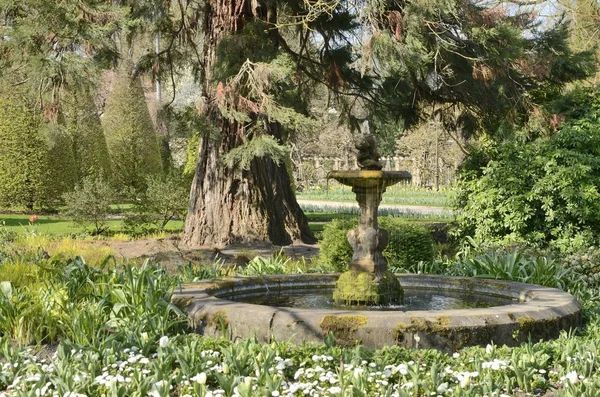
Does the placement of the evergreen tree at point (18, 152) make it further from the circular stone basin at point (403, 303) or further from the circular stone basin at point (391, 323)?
the circular stone basin at point (391, 323)

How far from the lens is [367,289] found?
6.45 metres

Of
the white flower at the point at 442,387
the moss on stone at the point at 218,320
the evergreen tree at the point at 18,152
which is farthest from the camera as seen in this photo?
the evergreen tree at the point at 18,152

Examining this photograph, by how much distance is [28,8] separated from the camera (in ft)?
36.9

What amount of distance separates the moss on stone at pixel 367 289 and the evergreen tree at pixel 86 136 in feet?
60.4

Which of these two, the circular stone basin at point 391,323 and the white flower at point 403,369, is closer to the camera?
the white flower at point 403,369

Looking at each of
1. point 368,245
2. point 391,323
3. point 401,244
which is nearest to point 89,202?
point 401,244

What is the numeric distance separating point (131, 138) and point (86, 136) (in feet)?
8.45

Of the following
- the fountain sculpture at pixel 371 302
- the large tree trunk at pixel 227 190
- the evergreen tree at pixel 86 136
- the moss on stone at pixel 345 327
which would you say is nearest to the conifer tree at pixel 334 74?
the large tree trunk at pixel 227 190

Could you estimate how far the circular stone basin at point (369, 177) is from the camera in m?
6.31

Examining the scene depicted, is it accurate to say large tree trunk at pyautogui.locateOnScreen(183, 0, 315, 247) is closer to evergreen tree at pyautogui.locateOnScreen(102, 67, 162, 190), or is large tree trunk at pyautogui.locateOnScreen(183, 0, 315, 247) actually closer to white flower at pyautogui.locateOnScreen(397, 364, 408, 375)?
white flower at pyautogui.locateOnScreen(397, 364, 408, 375)

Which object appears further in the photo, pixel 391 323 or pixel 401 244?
pixel 401 244

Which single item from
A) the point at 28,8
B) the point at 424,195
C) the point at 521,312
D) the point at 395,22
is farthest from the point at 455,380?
the point at 424,195

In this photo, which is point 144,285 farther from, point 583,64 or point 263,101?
point 583,64

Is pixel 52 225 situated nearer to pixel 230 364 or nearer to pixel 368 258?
pixel 368 258
